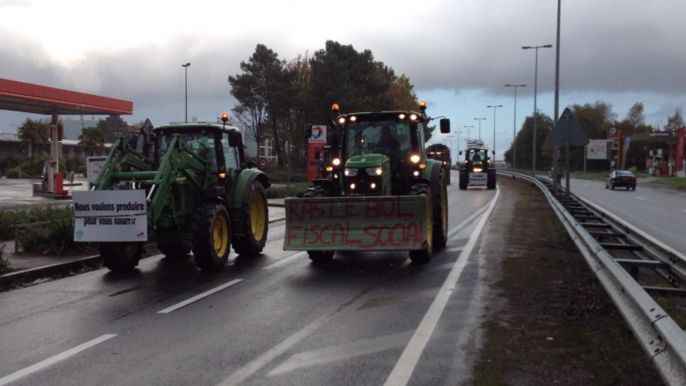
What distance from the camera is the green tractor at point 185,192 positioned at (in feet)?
31.6

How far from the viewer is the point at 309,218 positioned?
34.8ft

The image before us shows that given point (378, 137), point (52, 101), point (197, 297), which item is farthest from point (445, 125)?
point (52, 101)

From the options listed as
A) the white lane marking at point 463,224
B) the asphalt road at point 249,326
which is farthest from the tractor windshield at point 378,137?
the white lane marking at point 463,224

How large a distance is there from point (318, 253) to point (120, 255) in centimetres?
324

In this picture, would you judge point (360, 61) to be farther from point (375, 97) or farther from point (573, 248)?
point (573, 248)

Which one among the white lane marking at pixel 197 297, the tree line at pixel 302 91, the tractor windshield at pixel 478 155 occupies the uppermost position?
the tree line at pixel 302 91

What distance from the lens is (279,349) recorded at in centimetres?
602

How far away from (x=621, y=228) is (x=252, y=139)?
5024 centimetres

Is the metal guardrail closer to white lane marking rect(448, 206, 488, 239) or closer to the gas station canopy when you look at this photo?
white lane marking rect(448, 206, 488, 239)

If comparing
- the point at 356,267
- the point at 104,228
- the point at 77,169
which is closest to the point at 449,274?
the point at 356,267

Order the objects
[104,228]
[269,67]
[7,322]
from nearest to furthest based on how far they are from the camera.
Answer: [7,322], [104,228], [269,67]

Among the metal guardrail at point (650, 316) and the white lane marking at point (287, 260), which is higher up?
the metal guardrail at point (650, 316)

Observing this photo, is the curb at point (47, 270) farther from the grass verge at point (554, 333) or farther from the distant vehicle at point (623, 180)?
the distant vehicle at point (623, 180)

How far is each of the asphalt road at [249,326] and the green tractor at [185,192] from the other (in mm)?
521
